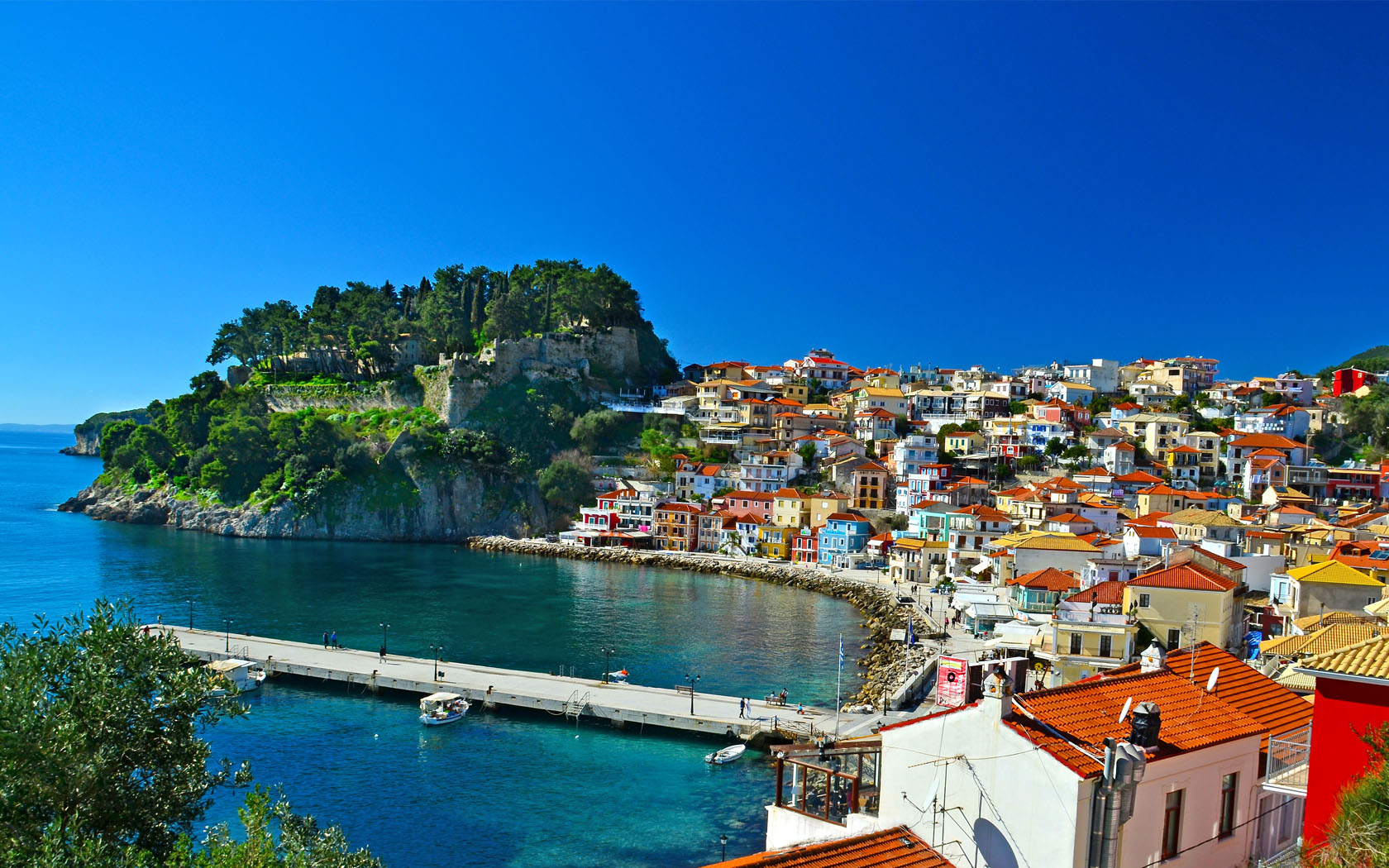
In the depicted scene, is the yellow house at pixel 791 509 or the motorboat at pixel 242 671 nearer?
the motorboat at pixel 242 671

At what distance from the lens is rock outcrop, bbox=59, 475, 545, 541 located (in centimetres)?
7162

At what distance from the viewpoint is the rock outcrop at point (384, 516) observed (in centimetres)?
7162

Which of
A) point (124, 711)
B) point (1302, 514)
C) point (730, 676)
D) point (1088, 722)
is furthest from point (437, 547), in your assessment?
point (1088, 722)

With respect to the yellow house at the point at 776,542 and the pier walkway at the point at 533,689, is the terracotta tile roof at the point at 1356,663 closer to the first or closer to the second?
the pier walkway at the point at 533,689

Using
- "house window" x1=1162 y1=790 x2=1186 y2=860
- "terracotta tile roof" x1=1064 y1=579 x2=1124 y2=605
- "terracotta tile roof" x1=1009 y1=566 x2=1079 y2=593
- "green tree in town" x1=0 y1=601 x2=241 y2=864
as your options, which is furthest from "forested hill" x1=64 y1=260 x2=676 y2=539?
"house window" x1=1162 y1=790 x2=1186 y2=860

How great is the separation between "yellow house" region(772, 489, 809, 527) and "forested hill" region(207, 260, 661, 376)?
3318 centimetres

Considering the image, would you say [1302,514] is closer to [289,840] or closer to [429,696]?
[429,696]

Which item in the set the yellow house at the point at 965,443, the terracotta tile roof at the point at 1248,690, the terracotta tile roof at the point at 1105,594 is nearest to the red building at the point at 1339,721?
the terracotta tile roof at the point at 1248,690

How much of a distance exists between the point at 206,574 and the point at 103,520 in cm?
3318

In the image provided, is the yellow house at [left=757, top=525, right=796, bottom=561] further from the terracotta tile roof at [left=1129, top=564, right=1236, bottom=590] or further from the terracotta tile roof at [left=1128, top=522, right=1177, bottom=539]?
the terracotta tile roof at [left=1129, top=564, right=1236, bottom=590]

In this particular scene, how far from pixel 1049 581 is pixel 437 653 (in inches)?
915

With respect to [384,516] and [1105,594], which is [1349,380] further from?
[384,516]

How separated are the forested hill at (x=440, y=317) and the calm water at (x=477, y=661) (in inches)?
928

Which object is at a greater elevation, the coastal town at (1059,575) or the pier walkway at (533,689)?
the coastal town at (1059,575)
